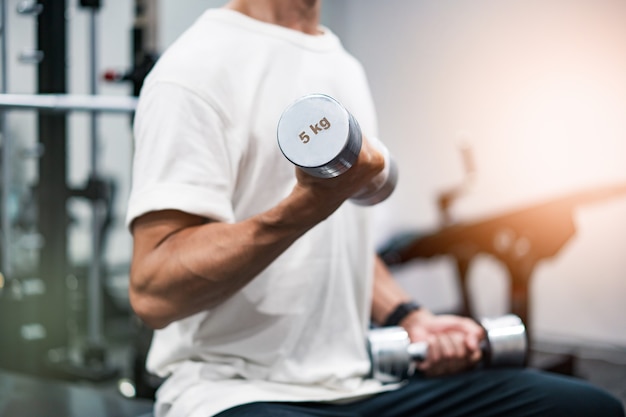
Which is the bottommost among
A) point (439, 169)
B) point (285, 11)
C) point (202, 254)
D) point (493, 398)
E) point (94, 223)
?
point (439, 169)

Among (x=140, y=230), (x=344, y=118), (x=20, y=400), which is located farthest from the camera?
(x=20, y=400)

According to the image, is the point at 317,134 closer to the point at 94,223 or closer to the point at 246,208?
the point at 246,208

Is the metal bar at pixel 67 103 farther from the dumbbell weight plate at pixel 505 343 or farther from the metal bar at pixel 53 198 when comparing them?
the dumbbell weight plate at pixel 505 343

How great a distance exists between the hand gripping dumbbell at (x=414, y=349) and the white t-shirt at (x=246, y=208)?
0.04 meters

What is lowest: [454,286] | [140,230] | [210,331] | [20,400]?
[454,286]

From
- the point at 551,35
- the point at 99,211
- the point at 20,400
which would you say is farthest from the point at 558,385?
the point at 551,35

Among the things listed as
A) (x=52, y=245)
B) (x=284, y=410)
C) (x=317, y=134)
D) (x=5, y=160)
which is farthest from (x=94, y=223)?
(x=317, y=134)

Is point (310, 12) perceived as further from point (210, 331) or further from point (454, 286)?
point (454, 286)

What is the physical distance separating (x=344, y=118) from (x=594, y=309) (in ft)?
12.1

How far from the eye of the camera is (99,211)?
2.64 meters

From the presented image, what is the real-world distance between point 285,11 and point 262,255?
518mm

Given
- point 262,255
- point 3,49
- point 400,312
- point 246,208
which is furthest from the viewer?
point 3,49

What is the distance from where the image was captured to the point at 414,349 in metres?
1.27

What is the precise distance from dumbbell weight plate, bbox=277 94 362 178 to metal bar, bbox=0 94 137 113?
1083 millimetres
